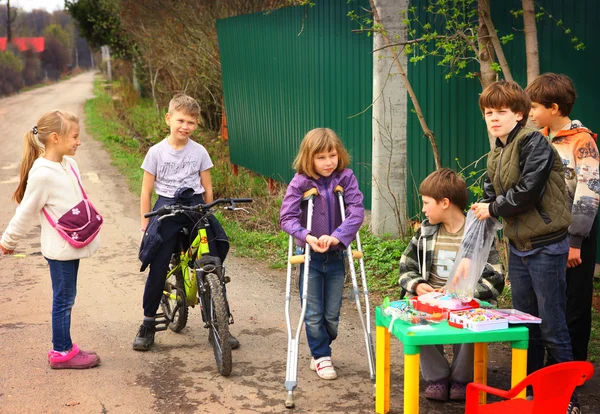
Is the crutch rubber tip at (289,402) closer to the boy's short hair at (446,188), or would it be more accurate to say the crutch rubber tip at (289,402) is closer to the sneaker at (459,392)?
the sneaker at (459,392)

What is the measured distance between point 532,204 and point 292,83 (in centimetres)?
735

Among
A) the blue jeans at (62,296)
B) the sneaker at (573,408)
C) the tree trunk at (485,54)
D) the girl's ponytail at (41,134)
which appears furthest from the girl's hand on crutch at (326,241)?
the tree trunk at (485,54)

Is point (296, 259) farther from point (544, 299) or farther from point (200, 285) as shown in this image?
point (544, 299)

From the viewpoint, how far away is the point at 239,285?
7703 mm

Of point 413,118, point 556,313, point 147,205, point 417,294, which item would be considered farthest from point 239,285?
point 556,313

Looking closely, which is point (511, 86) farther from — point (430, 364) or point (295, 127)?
point (295, 127)

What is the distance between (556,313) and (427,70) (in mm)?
4252

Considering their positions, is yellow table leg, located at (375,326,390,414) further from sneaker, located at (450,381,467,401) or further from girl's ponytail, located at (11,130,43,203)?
girl's ponytail, located at (11,130,43,203)

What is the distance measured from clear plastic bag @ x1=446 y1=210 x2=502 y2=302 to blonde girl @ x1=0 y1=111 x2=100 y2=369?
2.56 m

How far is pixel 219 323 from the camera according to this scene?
5.25 meters

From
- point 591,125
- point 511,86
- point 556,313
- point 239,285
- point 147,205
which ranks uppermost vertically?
point 511,86

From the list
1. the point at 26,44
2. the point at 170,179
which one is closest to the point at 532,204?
the point at 170,179

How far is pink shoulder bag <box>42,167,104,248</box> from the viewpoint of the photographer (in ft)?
17.7

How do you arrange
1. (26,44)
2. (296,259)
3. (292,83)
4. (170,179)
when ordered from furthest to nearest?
(26,44) → (292,83) → (170,179) → (296,259)
